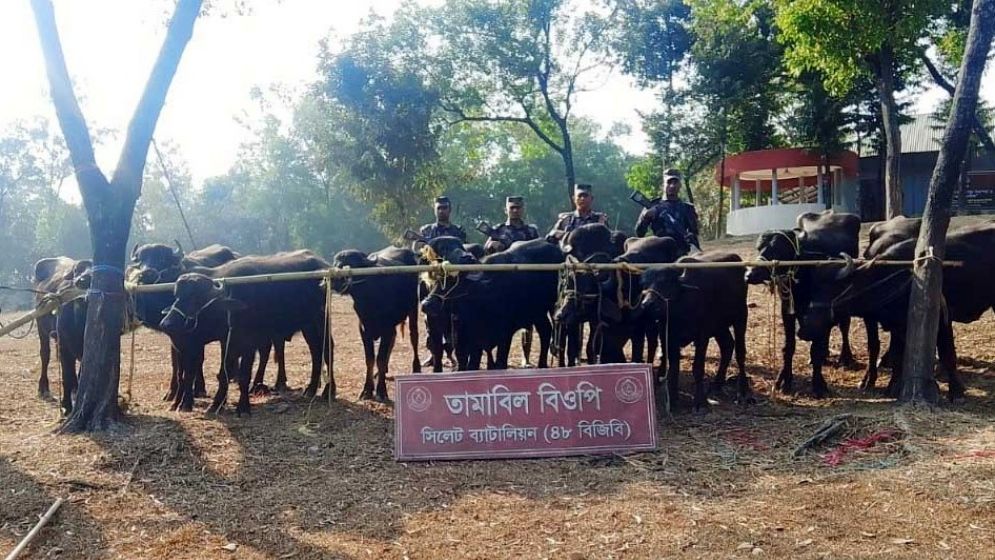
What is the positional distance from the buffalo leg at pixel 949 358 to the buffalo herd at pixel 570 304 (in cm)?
1

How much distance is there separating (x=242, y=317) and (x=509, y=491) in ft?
13.9

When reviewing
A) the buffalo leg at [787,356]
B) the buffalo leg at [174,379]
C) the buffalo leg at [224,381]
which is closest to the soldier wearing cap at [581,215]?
the buffalo leg at [787,356]

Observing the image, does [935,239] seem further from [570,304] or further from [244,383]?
[244,383]

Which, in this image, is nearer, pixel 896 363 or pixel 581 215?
pixel 896 363

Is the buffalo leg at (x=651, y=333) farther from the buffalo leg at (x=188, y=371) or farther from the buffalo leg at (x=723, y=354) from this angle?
the buffalo leg at (x=188, y=371)

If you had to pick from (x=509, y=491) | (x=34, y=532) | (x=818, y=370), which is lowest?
(x=509, y=491)

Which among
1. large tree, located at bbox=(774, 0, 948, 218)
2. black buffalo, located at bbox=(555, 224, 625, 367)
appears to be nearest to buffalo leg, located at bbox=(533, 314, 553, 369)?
black buffalo, located at bbox=(555, 224, 625, 367)

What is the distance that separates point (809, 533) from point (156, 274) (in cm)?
752

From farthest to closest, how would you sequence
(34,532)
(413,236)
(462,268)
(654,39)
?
(654,39)
(413,236)
(462,268)
(34,532)

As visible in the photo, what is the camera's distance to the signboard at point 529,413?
24.2ft

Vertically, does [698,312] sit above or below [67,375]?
above

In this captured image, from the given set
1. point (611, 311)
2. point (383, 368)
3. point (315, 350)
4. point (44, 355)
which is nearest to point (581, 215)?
point (611, 311)

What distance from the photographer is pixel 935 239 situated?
8859 millimetres

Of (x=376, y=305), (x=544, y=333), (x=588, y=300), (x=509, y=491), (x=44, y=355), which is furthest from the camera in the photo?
(x=44, y=355)
